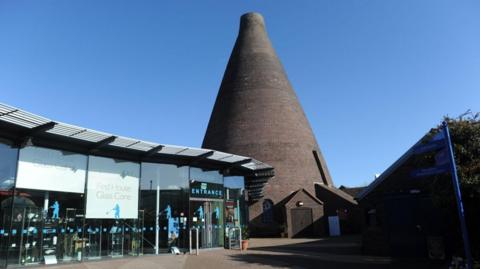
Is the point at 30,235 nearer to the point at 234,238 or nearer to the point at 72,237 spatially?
the point at 72,237

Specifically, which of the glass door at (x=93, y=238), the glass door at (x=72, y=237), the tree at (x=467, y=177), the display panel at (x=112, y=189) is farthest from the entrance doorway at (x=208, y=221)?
the tree at (x=467, y=177)

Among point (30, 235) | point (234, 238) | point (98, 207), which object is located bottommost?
point (234, 238)

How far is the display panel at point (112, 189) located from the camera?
14.8m

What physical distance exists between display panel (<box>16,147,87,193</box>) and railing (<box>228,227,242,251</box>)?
7.72 meters

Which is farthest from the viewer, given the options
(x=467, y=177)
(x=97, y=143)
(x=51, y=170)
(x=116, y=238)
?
(x=116, y=238)

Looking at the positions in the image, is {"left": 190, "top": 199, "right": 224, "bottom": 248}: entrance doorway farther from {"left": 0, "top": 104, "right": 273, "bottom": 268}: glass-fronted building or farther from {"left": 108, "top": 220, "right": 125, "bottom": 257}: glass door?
{"left": 108, "top": 220, "right": 125, "bottom": 257}: glass door

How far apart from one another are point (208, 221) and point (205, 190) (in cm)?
145

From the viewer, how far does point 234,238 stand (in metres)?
19.7

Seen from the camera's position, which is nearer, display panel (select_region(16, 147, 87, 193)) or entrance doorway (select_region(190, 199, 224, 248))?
display panel (select_region(16, 147, 87, 193))

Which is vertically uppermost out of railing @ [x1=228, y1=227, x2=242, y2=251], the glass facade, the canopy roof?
the canopy roof

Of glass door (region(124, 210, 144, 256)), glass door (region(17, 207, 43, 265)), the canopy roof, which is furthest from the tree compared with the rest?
glass door (region(17, 207, 43, 265))

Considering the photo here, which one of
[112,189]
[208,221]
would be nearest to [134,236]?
[112,189]

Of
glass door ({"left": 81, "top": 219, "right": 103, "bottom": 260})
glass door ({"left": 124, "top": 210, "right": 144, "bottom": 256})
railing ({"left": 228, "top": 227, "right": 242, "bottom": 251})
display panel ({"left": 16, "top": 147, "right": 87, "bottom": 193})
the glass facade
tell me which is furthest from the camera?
railing ({"left": 228, "top": 227, "right": 242, "bottom": 251})

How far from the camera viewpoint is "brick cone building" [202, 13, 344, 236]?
108 feet
